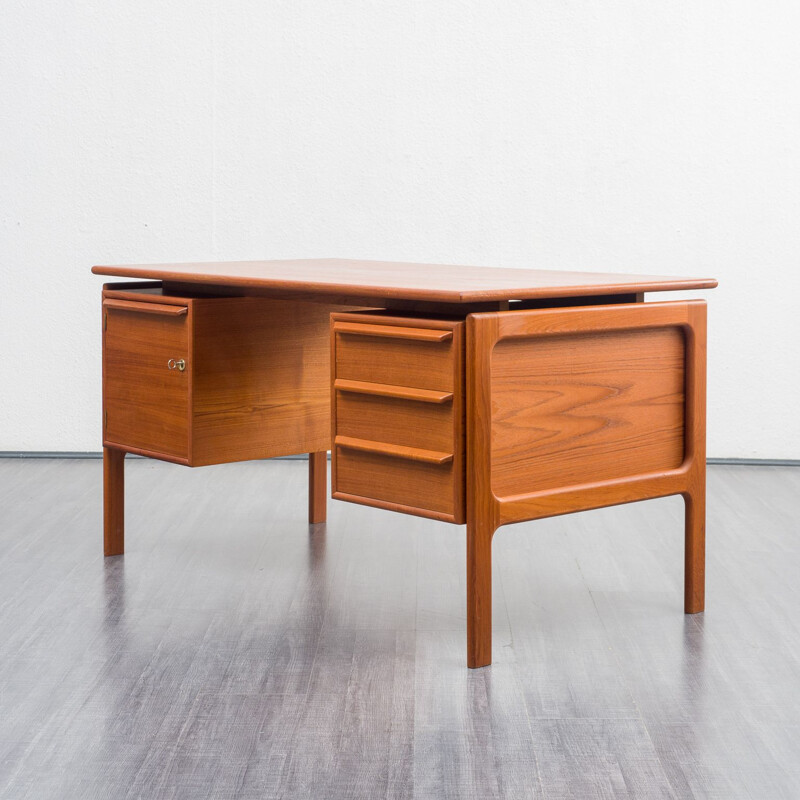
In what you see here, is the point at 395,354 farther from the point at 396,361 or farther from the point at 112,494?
the point at 112,494

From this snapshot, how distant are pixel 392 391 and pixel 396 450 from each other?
10 centimetres

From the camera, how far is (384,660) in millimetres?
2061

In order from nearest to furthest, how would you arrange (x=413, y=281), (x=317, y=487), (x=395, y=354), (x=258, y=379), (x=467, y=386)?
1. (x=467, y=386)
2. (x=395, y=354)
3. (x=413, y=281)
4. (x=258, y=379)
5. (x=317, y=487)

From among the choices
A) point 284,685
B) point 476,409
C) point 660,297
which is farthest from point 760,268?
point 284,685

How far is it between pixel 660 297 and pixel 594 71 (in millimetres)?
790

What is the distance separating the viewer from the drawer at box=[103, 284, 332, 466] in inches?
98.0

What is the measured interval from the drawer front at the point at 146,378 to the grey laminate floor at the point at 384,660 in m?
0.30

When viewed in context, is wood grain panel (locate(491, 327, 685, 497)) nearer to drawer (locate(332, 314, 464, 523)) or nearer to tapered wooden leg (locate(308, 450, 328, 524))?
drawer (locate(332, 314, 464, 523))

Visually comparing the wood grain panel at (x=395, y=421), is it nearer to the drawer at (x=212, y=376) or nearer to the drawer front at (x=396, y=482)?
the drawer front at (x=396, y=482)

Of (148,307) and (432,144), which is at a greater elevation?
(432,144)

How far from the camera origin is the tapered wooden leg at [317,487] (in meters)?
3.03

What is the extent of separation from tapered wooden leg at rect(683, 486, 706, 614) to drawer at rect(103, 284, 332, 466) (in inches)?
35.8

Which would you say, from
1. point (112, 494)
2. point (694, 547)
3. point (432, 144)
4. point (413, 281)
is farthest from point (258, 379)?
point (432, 144)

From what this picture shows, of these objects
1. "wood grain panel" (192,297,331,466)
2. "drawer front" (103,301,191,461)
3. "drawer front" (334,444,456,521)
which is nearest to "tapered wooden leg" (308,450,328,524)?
"wood grain panel" (192,297,331,466)
